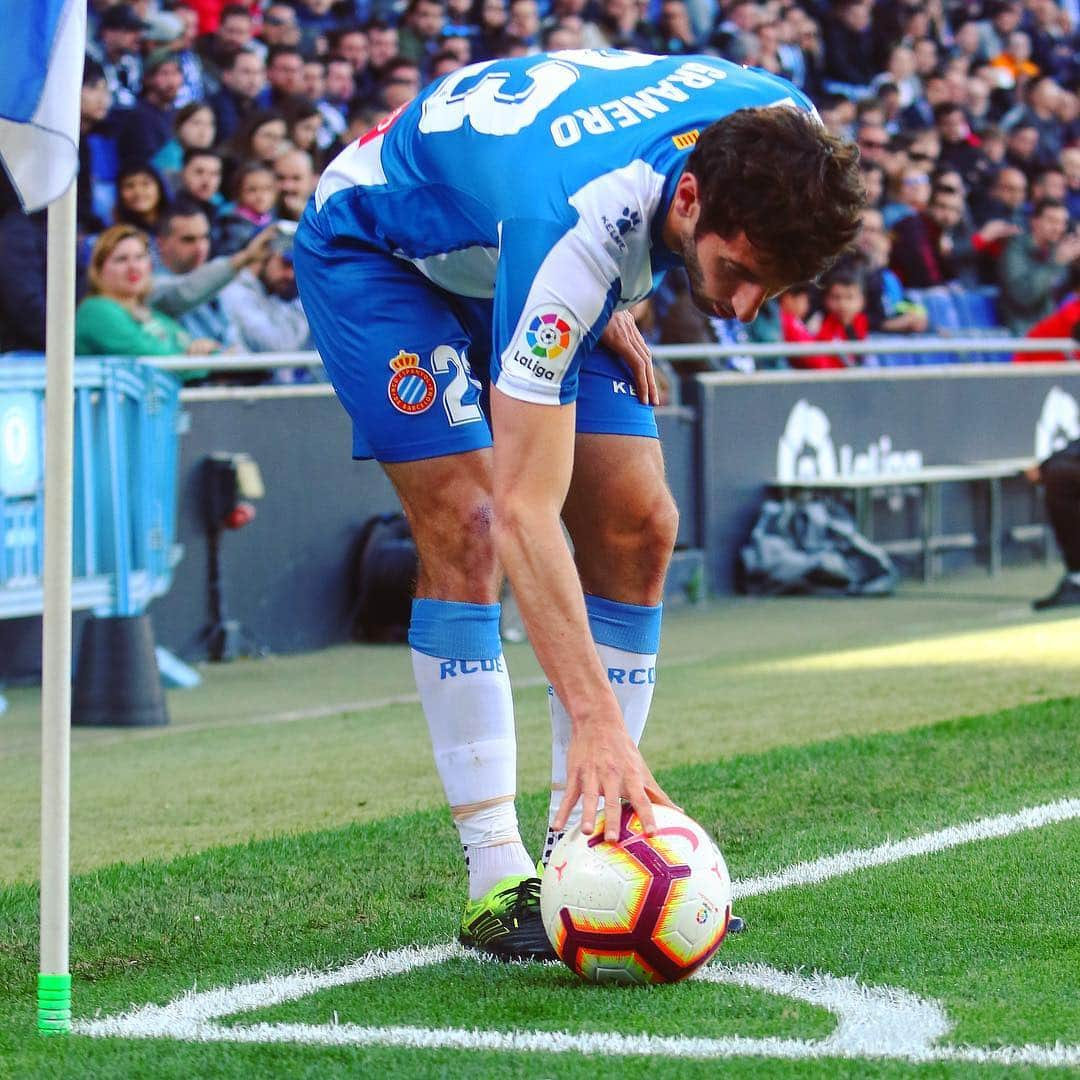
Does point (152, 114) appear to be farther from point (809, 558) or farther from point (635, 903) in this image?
point (635, 903)

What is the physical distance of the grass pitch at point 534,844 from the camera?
3334 millimetres

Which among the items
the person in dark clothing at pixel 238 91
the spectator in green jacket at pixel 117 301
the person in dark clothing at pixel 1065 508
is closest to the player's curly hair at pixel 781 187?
the spectator in green jacket at pixel 117 301

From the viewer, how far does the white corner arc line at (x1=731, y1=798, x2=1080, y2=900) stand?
15.1 ft

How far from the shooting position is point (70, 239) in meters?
3.32

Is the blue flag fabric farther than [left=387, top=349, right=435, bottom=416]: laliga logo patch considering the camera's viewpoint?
No

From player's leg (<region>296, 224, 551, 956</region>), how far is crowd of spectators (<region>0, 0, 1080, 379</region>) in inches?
203

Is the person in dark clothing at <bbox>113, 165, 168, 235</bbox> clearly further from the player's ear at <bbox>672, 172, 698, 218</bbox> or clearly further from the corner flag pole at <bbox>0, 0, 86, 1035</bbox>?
the player's ear at <bbox>672, 172, 698, 218</bbox>

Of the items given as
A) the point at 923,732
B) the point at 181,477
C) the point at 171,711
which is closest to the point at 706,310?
the point at 923,732

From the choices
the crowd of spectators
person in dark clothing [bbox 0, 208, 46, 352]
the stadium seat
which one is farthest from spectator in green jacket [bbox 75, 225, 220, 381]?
the stadium seat

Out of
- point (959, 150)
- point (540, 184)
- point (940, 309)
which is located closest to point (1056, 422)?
point (940, 309)

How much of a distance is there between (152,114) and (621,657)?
25.8ft

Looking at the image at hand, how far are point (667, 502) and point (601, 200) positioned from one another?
0.98 meters

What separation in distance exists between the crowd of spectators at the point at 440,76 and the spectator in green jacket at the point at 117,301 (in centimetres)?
1

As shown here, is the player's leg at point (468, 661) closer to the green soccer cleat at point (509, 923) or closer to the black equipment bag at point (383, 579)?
the green soccer cleat at point (509, 923)
